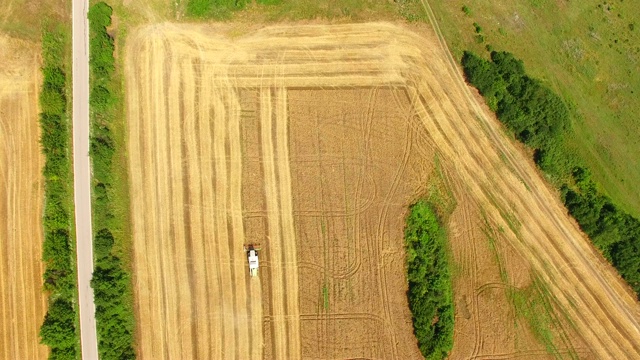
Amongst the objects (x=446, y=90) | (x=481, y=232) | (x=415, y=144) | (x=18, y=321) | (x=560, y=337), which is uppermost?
(x=446, y=90)

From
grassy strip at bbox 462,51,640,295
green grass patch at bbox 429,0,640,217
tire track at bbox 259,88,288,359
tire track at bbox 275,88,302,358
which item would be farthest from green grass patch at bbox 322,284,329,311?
green grass patch at bbox 429,0,640,217

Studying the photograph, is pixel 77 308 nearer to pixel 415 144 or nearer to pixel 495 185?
pixel 415 144

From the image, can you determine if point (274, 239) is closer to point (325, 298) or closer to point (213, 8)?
point (325, 298)

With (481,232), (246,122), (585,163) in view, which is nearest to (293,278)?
(246,122)

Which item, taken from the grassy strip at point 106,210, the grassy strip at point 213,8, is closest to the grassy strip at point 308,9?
the grassy strip at point 213,8

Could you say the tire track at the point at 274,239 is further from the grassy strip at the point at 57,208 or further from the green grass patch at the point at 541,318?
the green grass patch at the point at 541,318

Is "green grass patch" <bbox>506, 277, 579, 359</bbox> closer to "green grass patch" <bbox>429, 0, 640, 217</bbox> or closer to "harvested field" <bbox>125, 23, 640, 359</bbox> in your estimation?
"harvested field" <bbox>125, 23, 640, 359</bbox>
